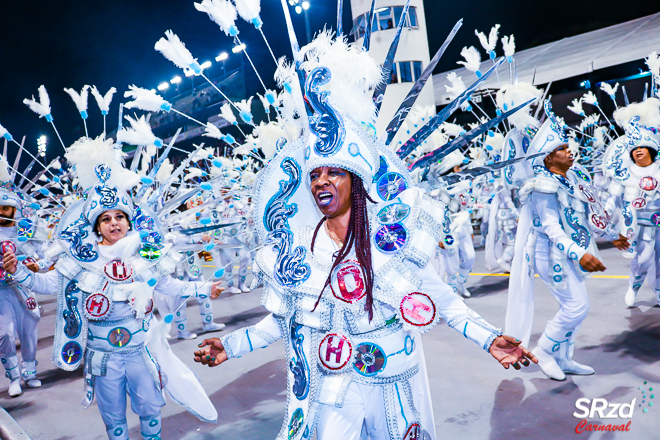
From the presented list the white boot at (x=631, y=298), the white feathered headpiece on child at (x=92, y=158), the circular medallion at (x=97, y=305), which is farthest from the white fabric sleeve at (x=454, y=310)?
the white boot at (x=631, y=298)

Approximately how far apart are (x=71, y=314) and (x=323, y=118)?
2450 mm

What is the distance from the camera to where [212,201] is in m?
2.99

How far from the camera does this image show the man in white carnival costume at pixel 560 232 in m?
4.19

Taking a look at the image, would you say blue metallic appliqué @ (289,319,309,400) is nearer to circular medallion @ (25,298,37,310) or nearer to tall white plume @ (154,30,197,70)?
tall white plume @ (154,30,197,70)

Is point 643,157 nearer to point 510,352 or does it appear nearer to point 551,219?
point 551,219

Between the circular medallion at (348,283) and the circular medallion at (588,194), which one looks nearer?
the circular medallion at (348,283)

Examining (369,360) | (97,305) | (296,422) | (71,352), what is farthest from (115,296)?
(369,360)

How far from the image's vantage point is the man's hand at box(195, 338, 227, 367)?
2.35 metres

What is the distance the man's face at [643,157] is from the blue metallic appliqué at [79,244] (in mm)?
5460

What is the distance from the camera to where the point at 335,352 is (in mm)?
2188

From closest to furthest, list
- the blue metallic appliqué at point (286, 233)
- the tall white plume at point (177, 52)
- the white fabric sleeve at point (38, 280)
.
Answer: the blue metallic appliqué at point (286, 233) < the tall white plume at point (177, 52) < the white fabric sleeve at point (38, 280)

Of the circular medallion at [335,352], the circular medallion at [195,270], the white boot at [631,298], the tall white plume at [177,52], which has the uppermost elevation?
the tall white plume at [177,52]

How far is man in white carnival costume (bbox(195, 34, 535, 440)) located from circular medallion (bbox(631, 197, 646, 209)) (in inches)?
172

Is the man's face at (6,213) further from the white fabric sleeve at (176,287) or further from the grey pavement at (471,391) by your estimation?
the white fabric sleeve at (176,287)
